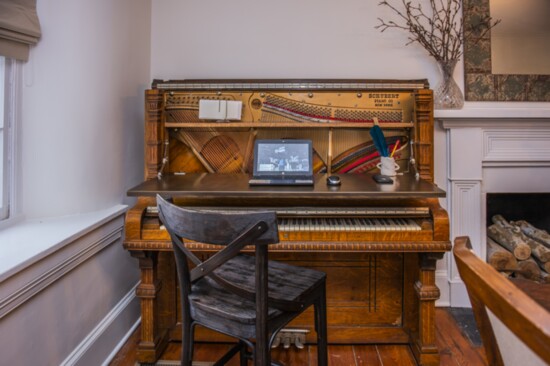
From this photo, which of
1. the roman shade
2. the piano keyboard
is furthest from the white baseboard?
the roman shade

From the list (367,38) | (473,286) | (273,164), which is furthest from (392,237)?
(367,38)

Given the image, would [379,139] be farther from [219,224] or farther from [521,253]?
[521,253]

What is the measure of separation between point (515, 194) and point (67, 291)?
282 centimetres

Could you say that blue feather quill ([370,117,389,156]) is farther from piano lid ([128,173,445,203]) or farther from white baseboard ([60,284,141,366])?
white baseboard ([60,284,141,366])

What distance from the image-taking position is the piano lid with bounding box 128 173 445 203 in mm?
1675

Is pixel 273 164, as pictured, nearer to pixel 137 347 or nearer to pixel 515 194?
Answer: pixel 137 347

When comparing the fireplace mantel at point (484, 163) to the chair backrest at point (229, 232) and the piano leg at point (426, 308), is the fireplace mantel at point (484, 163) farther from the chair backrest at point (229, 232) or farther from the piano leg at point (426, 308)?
the chair backrest at point (229, 232)

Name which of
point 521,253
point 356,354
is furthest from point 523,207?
point 356,354

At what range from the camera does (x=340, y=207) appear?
1801 mm

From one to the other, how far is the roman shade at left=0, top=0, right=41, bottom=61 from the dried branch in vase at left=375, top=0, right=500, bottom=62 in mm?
1963

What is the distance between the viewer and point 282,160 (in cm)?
197

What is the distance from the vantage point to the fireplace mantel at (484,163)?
8.13 ft

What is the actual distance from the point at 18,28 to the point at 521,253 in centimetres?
294

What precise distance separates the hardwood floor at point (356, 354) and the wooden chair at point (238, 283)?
560mm
